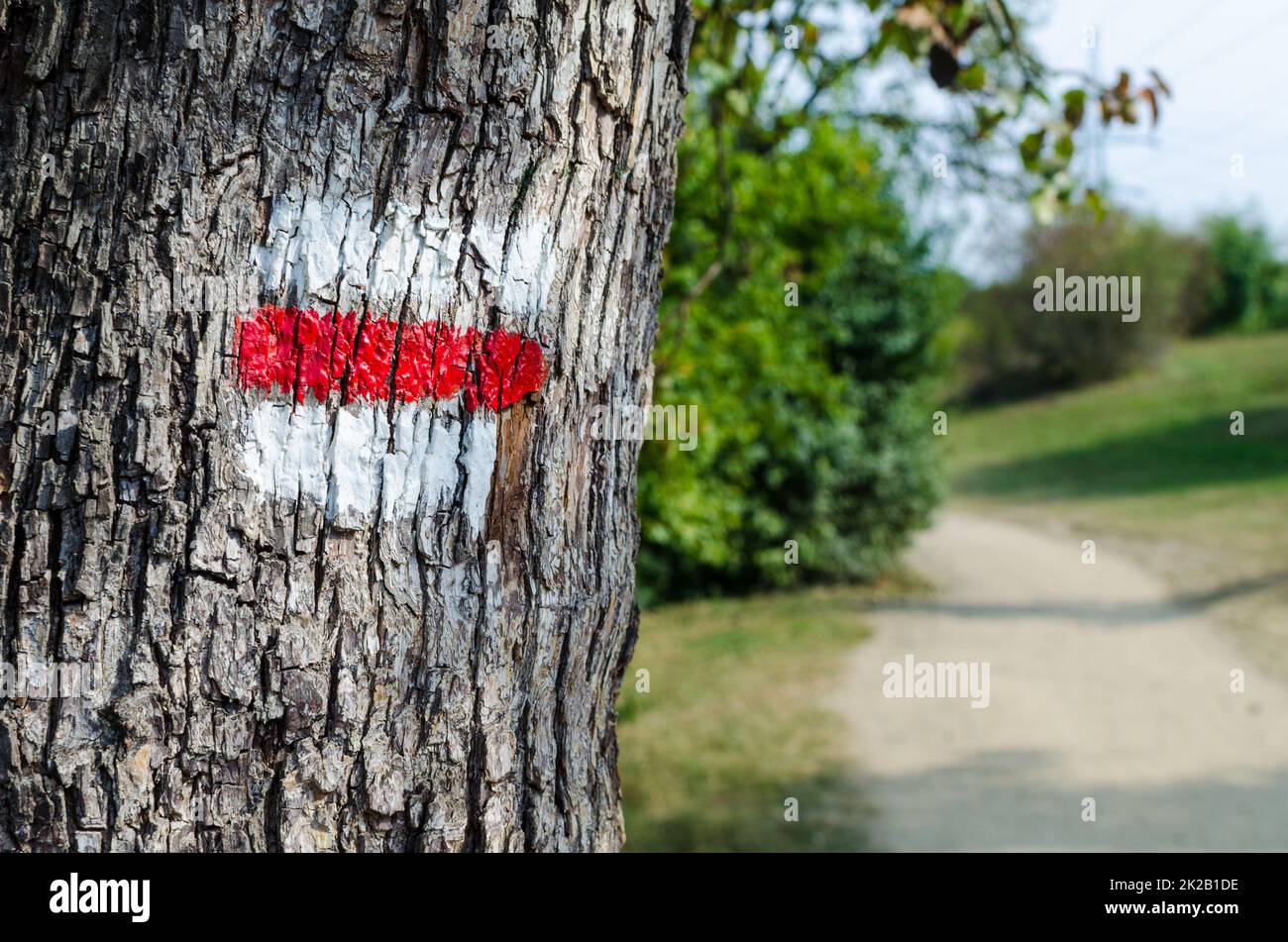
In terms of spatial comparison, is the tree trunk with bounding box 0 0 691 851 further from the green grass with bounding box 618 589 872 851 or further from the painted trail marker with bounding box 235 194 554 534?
the green grass with bounding box 618 589 872 851

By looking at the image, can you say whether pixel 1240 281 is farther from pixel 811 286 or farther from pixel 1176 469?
pixel 811 286

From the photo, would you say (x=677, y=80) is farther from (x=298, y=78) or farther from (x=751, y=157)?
(x=751, y=157)

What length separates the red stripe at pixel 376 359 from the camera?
4.21 ft

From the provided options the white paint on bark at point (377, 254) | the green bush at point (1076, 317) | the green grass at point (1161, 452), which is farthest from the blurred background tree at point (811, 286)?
the green bush at point (1076, 317)

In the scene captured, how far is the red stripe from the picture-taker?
1282 mm

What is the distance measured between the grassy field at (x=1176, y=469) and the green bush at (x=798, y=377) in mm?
3573

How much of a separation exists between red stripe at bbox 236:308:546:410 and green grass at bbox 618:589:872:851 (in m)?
4.75

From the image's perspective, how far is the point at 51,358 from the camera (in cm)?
124

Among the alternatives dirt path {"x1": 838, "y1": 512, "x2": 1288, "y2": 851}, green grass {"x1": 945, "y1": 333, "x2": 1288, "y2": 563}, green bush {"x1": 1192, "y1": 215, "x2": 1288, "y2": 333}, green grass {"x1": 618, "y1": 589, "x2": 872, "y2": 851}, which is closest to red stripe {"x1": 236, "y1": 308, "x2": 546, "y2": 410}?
green grass {"x1": 618, "y1": 589, "x2": 872, "y2": 851}

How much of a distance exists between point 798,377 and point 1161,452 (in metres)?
17.2

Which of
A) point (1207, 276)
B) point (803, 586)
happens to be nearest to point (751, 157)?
point (803, 586)

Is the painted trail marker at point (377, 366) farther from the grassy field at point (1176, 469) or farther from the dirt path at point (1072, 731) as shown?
the grassy field at point (1176, 469)
